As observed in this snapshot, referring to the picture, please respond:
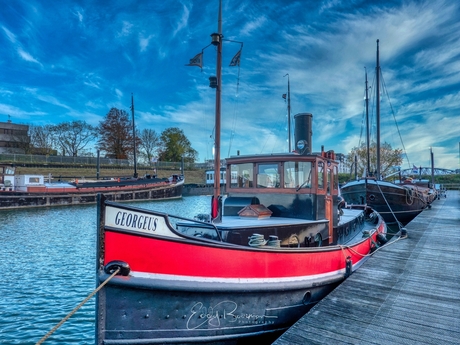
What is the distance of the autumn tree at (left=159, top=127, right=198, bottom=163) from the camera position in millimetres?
74188

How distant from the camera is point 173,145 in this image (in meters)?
74.9

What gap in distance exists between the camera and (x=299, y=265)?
5.36m

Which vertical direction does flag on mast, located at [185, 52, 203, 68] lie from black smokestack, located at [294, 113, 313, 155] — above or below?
above

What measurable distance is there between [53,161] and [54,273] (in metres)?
51.0

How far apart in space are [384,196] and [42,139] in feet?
199

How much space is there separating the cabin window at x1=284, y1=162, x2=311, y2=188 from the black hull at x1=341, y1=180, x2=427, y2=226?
14.6 meters

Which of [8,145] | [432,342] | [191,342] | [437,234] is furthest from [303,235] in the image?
[8,145]

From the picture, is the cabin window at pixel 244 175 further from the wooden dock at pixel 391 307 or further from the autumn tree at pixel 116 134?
the autumn tree at pixel 116 134

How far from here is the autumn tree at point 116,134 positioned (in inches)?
2448

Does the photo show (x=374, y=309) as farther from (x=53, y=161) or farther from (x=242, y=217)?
(x=53, y=161)

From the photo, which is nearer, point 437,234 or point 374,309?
point 374,309

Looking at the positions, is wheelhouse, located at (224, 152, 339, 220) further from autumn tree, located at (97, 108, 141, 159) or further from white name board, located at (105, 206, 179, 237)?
autumn tree, located at (97, 108, 141, 159)

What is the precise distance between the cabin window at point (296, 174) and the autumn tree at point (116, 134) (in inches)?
2416

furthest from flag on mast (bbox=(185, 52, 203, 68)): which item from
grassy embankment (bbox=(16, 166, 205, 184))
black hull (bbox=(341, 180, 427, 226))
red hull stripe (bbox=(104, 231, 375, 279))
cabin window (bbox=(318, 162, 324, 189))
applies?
→ grassy embankment (bbox=(16, 166, 205, 184))
